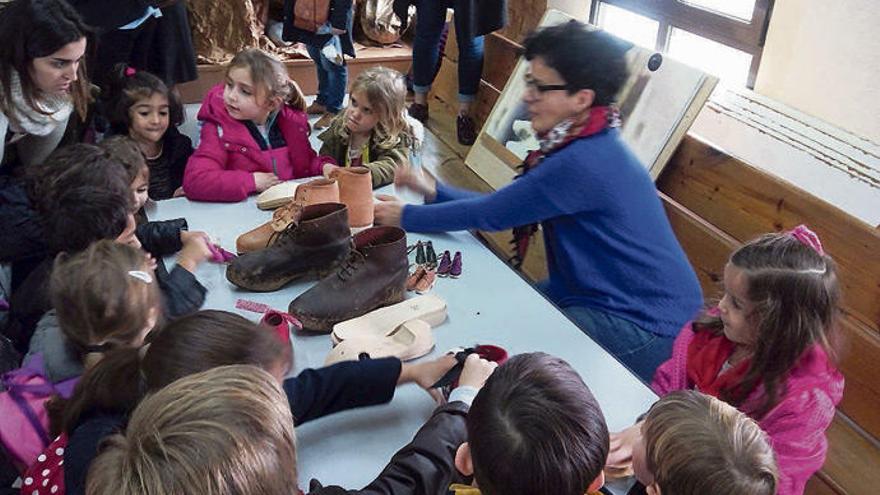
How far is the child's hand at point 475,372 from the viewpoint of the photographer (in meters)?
1.30

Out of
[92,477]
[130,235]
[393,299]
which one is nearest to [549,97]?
[393,299]

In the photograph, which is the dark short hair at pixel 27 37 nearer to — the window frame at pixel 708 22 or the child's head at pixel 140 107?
the child's head at pixel 140 107

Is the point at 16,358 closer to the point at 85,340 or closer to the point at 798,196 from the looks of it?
the point at 85,340

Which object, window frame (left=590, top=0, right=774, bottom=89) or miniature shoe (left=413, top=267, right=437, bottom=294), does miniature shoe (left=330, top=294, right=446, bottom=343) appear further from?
window frame (left=590, top=0, right=774, bottom=89)

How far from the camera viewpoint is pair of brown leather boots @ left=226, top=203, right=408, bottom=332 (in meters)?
1.57

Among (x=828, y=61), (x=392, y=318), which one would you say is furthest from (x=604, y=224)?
(x=828, y=61)

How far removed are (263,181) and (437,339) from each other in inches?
34.3

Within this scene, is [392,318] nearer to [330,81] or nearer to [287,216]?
[287,216]

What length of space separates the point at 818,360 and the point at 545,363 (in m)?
0.67

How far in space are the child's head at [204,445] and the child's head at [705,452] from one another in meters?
0.48

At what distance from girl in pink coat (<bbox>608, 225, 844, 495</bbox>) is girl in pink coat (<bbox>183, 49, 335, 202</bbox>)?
1.32 meters

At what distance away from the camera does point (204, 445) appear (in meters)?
0.85

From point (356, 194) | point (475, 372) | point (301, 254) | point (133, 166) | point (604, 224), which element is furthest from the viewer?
point (133, 166)

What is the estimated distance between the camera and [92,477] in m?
0.86
